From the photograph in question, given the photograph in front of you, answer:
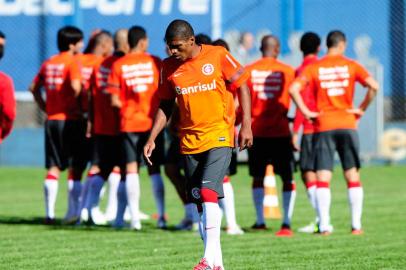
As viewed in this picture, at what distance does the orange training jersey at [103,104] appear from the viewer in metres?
13.8

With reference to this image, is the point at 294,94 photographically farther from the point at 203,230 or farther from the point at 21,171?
the point at 21,171

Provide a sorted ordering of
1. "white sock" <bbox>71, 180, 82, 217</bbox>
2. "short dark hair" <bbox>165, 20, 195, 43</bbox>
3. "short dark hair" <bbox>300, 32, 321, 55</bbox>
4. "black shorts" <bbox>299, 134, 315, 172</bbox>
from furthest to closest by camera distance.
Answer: "white sock" <bbox>71, 180, 82, 217</bbox>, "short dark hair" <bbox>300, 32, 321, 55</bbox>, "black shorts" <bbox>299, 134, 315, 172</bbox>, "short dark hair" <bbox>165, 20, 195, 43</bbox>

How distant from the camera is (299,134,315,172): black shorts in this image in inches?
511

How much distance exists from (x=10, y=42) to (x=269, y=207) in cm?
1431

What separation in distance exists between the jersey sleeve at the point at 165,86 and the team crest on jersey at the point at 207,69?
1.15 ft

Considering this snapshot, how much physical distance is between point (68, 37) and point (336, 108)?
3875mm

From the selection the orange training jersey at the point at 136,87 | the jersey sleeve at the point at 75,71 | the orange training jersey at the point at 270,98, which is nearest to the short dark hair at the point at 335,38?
the orange training jersey at the point at 270,98

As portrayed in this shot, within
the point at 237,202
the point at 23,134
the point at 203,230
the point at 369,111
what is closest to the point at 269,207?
the point at 237,202

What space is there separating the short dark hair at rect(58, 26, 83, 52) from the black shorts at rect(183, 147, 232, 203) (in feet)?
17.9

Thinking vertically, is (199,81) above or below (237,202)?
above

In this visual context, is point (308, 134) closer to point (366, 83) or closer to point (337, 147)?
point (337, 147)

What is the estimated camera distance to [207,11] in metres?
27.8

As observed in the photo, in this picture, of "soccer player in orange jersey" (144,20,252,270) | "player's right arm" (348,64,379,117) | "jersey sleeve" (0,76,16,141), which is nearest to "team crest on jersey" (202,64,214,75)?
"soccer player in orange jersey" (144,20,252,270)

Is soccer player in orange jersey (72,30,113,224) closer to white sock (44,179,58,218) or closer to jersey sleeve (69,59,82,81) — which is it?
jersey sleeve (69,59,82,81)
